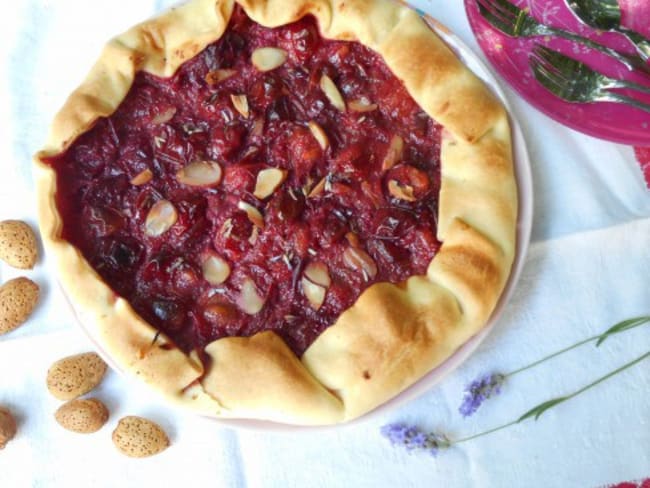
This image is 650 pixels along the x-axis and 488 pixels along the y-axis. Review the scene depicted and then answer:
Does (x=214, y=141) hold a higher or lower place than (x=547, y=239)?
higher

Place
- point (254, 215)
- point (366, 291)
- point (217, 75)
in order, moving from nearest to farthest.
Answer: point (366, 291), point (254, 215), point (217, 75)

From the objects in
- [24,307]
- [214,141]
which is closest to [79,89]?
[214,141]

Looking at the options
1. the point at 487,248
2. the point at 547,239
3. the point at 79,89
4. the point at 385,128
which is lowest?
the point at 547,239

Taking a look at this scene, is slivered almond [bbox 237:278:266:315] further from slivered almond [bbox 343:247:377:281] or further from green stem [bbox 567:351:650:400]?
green stem [bbox 567:351:650:400]

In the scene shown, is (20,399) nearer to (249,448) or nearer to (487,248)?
(249,448)

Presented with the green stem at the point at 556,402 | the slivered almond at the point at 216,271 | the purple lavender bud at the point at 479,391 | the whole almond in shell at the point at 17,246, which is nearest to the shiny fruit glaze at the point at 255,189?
the slivered almond at the point at 216,271

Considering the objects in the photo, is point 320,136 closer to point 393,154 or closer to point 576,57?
point 393,154

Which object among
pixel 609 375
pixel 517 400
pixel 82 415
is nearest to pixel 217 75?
pixel 82 415
